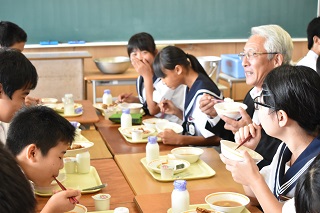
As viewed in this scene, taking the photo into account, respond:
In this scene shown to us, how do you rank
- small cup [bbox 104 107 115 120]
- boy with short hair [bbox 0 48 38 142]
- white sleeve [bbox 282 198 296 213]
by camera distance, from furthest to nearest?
1. small cup [bbox 104 107 115 120]
2. boy with short hair [bbox 0 48 38 142]
3. white sleeve [bbox 282 198 296 213]

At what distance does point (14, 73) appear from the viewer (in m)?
2.70

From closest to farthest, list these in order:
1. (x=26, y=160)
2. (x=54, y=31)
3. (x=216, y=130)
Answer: (x=26, y=160) → (x=216, y=130) → (x=54, y=31)

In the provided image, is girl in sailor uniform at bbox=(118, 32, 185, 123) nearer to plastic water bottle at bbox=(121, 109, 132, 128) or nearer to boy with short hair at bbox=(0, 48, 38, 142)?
plastic water bottle at bbox=(121, 109, 132, 128)

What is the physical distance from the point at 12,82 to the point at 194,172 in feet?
3.32

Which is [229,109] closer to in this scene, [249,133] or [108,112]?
[249,133]

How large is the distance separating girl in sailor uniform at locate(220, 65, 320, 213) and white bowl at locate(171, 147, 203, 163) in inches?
22.9

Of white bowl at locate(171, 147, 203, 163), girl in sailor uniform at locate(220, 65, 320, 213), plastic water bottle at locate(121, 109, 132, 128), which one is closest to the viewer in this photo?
girl in sailor uniform at locate(220, 65, 320, 213)

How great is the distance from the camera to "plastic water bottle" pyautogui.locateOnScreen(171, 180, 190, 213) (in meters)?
2.11

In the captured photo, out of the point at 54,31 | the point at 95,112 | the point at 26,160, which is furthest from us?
the point at 54,31

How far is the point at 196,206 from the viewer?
2.19m

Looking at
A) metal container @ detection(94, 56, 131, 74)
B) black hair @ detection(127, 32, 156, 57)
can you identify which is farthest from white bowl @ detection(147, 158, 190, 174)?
metal container @ detection(94, 56, 131, 74)

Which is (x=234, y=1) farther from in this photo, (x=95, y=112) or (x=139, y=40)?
(x=95, y=112)

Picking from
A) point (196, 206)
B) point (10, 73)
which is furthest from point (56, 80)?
point (196, 206)

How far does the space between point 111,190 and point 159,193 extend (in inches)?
10.2
